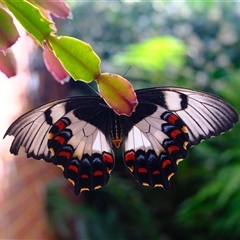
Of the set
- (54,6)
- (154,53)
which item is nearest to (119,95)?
(54,6)

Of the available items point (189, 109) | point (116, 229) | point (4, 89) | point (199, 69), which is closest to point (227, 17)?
point (199, 69)

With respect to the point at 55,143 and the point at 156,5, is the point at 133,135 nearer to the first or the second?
the point at 55,143

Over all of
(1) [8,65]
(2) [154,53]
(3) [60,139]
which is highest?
(2) [154,53]

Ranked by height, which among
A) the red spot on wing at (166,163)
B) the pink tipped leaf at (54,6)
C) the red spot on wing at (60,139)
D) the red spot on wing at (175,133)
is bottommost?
the red spot on wing at (166,163)

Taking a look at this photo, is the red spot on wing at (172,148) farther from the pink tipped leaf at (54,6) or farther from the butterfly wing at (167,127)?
the pink tipped leaf at (54,6)

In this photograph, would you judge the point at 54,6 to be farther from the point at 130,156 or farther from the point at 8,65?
the point at 130,156

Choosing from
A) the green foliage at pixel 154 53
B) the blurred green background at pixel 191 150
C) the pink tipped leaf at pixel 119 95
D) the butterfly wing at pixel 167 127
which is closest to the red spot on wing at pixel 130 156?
the butterfly wing at pixel 167 127
